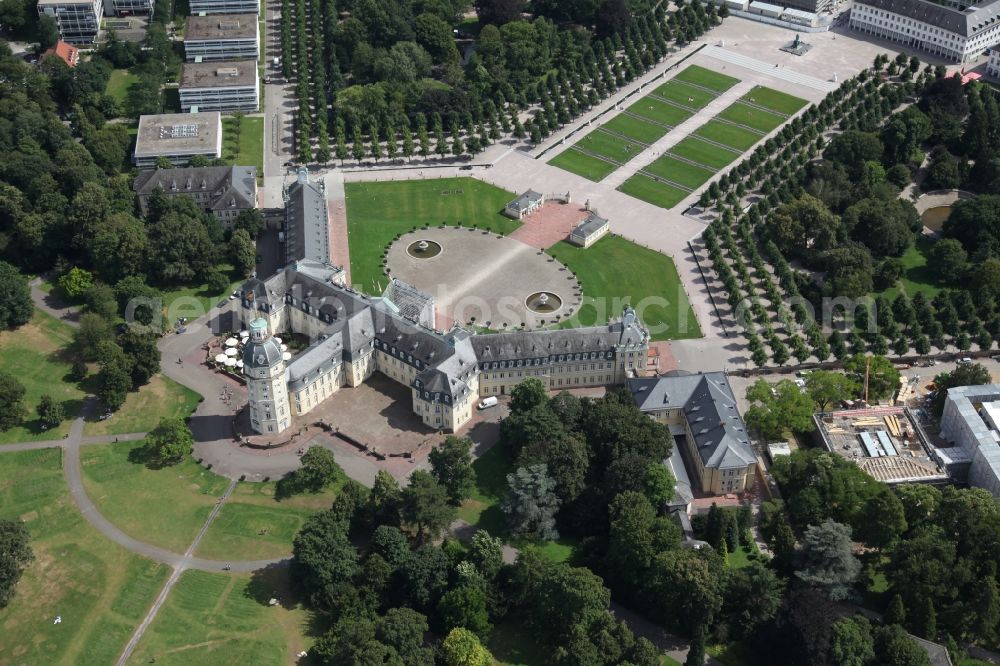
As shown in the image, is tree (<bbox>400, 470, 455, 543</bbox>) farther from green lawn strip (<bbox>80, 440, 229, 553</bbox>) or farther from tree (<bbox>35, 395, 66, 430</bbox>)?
tree (<bbox>35, 395, 66, 430</bbox>)

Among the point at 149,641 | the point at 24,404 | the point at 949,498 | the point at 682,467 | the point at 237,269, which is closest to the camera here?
the point at 149,641

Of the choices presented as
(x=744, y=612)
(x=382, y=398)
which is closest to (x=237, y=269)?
(x=382, y=398)

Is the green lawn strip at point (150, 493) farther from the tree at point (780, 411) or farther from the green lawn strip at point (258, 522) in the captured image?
the tree at point (780, 411)

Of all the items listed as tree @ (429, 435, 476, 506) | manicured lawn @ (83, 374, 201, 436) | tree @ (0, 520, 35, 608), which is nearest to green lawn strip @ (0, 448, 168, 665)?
tree @ (0, 520, 35, 608)

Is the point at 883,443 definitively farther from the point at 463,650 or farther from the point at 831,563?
the point at 463,650

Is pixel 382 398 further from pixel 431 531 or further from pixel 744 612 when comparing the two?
pixel 744 612

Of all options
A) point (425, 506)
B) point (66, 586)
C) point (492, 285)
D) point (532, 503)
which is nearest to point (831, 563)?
point (532, 503)
